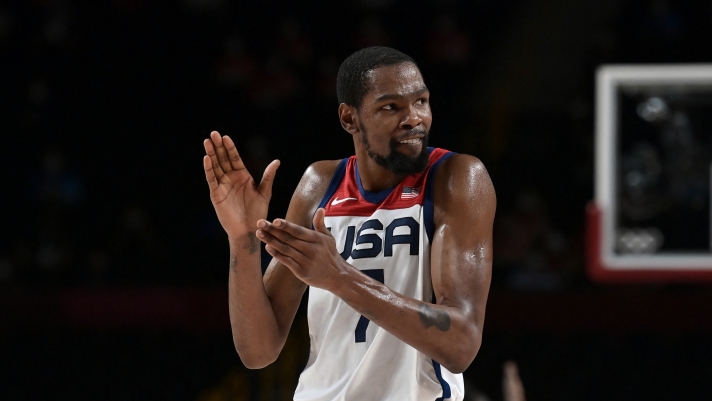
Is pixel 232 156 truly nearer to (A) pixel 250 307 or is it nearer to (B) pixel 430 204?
(A) pixel 250 307

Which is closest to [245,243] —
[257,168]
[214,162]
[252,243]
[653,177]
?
[252,243]

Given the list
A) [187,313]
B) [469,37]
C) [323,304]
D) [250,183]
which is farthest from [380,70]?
[469,37]

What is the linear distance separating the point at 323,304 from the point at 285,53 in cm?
848

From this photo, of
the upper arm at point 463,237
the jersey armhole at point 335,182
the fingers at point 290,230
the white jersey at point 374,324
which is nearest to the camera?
the fingers at point 290,230

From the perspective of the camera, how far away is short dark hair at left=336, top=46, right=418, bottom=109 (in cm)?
317

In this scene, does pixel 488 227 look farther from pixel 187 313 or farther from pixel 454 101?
pixel 454 101

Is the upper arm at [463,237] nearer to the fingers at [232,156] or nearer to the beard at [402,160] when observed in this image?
the beard at [402,160]

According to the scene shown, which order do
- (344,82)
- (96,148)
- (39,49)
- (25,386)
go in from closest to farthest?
(344,82) < (25,386) < (96,148) < (39,49)

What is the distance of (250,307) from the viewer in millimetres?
3244

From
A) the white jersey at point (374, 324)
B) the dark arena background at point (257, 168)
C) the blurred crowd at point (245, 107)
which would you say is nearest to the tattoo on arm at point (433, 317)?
the white jersey at point (374, 324)

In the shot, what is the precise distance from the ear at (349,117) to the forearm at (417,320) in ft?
2.49

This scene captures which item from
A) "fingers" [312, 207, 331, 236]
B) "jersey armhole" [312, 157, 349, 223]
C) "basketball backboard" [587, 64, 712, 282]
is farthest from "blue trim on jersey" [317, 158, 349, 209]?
"basketball backboard" [587, 64, 712, 282]

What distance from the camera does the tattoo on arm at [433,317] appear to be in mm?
2764

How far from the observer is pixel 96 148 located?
35.0 feet
